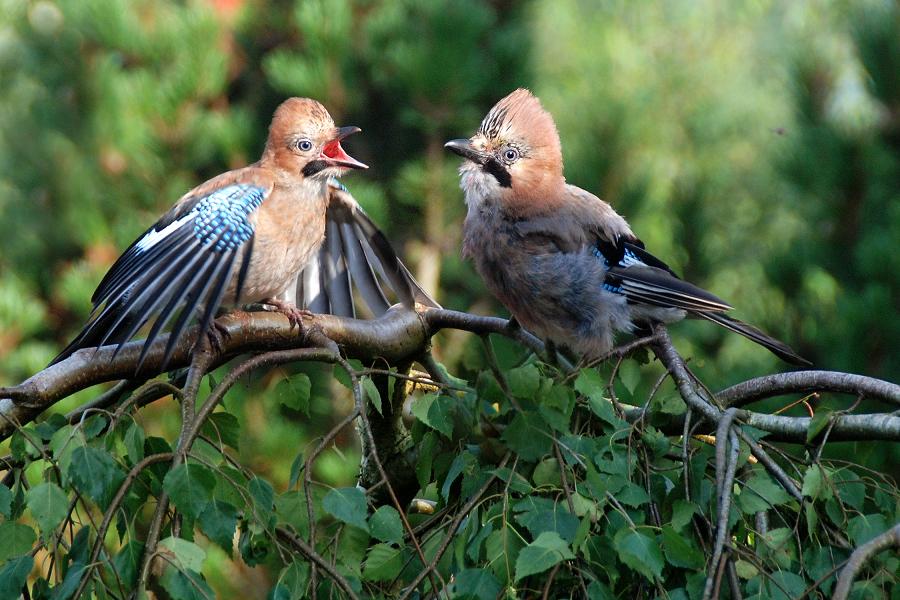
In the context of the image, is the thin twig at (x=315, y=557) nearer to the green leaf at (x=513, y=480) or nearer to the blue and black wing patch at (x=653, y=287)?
the green leaf at (x=513, y=480)

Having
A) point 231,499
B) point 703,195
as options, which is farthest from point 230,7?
point 231,499

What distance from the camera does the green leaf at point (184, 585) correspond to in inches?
54.9

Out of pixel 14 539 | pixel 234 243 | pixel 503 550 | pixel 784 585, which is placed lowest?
pixel 784 585

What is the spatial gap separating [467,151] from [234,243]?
71 centimetres

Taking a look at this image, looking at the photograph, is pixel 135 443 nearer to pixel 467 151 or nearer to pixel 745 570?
pixel 745 570

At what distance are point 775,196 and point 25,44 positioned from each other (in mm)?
4369

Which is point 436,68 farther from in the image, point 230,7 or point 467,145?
point 467,145

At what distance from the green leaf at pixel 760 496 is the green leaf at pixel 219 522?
0.70 metres

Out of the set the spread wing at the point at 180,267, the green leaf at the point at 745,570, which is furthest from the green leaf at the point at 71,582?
the green leaf at the point at 745,570

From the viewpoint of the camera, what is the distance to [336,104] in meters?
4.82

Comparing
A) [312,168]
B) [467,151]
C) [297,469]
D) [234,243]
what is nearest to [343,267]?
[312,168]

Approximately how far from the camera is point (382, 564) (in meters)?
1.59

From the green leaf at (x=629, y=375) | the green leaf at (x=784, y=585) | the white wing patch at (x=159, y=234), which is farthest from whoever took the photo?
the white wing patch at (x=159, y=234)

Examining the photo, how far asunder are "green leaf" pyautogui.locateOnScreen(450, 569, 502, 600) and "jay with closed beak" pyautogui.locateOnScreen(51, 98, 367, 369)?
0.63m
